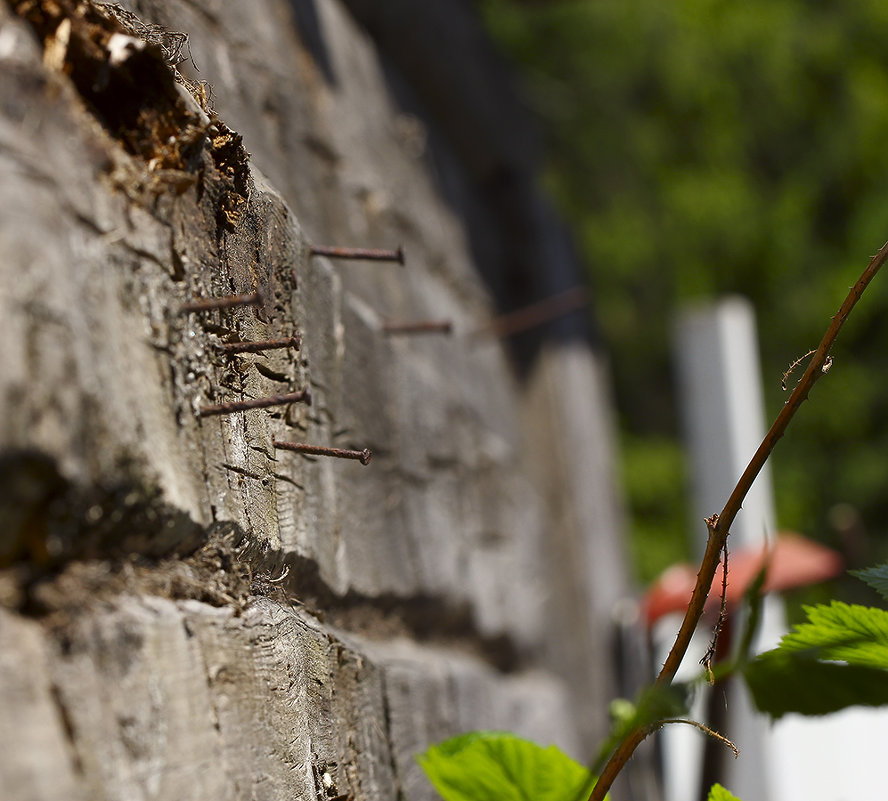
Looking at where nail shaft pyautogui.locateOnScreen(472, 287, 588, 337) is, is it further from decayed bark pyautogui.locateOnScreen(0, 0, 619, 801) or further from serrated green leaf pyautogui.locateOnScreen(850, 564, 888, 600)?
serrated green leaf pyautogui.locateOnScreen(850, 564, 888, 600)

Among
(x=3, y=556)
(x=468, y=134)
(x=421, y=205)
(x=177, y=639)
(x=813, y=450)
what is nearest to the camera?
(x=3, y=556)

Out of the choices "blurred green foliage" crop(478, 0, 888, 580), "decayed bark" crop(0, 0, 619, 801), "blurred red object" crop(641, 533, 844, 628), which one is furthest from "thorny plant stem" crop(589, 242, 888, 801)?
"blurred green foliage" crop(478, 0, 888, 580)

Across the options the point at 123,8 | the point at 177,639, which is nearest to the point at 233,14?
the point at 123,8

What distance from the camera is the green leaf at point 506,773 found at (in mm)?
684

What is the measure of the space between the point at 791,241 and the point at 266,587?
8318mm

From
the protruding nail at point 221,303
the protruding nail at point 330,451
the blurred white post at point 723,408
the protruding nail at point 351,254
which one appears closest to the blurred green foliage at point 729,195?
the blurred white post at point 723,408

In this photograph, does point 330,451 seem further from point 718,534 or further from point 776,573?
point 776,573

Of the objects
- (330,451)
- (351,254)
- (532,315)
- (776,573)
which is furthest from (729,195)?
(330,451)

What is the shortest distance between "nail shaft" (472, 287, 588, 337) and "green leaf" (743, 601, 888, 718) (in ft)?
5.06

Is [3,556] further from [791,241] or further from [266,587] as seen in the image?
[791,241]

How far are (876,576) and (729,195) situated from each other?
8217mm

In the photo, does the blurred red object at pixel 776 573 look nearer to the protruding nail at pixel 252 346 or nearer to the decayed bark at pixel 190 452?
the decayed bark at pixel 190 452

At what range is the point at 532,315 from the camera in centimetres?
270

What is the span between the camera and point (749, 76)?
28.5 ft
